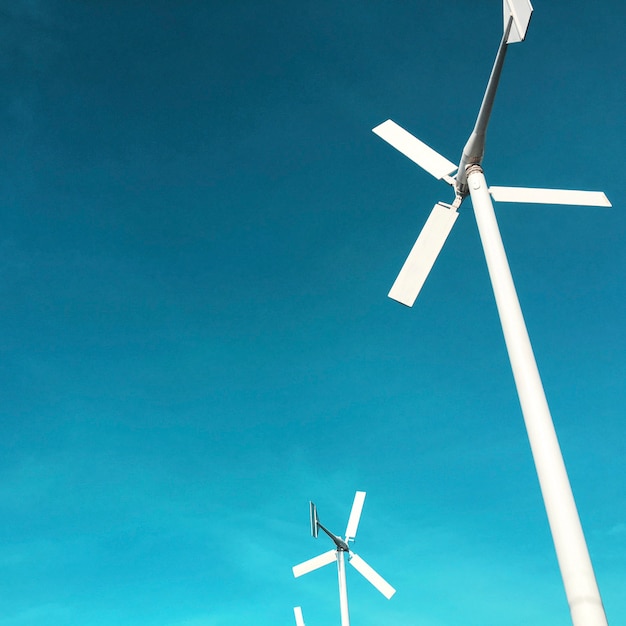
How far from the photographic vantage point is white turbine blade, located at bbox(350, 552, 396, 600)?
35.9 meters

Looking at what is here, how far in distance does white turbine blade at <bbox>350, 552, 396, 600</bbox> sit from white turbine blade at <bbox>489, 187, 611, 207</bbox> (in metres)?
29.2

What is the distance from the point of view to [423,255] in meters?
12.9

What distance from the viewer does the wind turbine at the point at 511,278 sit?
802 cm

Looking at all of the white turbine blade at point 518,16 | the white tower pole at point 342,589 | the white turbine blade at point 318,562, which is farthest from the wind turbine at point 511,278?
the white turbine blade at point 318,562

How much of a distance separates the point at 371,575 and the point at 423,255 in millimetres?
30367

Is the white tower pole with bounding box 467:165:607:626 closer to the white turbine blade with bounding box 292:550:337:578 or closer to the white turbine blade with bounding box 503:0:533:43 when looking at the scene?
the white turbine blade with bounding box 503:0:533:43

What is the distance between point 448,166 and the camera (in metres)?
14.0


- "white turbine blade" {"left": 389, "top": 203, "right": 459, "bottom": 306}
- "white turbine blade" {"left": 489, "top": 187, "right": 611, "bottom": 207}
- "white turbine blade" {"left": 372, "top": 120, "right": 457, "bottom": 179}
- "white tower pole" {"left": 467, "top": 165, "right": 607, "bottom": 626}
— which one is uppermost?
"white turbine blade" {"left": 372, "top": 120, "right": 457, "bottom": 179}

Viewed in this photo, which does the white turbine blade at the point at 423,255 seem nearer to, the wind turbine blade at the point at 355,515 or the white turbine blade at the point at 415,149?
the white turbine blade at the point at 415,149

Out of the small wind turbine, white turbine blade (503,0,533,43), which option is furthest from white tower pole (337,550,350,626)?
white turbine blade (503,0,533,43)

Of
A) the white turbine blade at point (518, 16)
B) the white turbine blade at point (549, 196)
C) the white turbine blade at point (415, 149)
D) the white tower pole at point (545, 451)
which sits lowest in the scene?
the white tower pole at point (545, 451)

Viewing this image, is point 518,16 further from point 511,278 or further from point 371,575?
point 371,575

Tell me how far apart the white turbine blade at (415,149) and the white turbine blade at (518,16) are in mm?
3346

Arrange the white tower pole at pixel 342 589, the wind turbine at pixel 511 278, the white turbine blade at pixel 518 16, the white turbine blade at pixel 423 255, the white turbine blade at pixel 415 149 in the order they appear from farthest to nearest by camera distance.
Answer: the white tower pole at pixel 342 589 → the white turbine blade at pixel 415 149 → the white turbine blade at pixel 423 255 → the white turbine blade at pixel 518 16 → the wind turbine at pixel 511 278
